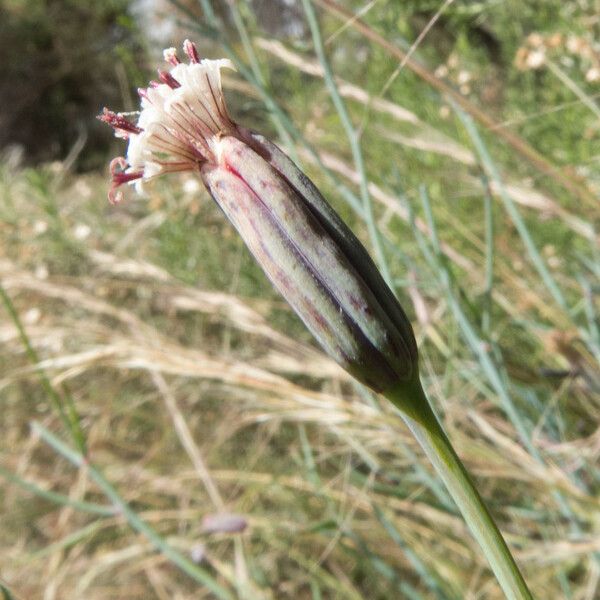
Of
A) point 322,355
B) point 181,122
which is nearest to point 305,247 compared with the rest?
point 181,122

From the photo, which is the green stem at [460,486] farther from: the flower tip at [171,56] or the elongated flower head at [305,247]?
the flower tip at [171,56]

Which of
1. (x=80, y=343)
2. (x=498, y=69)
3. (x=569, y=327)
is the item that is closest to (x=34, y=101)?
(x=498, y=69)

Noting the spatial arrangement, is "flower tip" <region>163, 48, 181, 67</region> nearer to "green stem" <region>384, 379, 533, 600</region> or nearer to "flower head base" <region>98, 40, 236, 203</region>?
"flower head base" <region>98, 40, 236, 203</region>

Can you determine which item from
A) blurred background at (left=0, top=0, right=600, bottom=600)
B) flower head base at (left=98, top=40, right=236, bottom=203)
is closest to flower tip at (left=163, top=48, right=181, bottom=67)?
flower head base at (left=98, top=40, right=236, bottom=203)

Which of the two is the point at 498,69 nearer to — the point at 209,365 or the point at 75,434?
the point at 209,365

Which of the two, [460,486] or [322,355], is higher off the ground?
[460,486]

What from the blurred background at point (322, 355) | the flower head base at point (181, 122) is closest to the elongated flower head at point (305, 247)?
the flower head base at point (181, 122)

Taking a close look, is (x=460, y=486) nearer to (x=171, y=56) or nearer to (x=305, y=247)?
(x=305, y=247)
